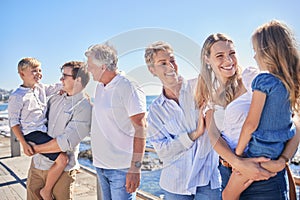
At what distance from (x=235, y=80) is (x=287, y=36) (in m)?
0.27

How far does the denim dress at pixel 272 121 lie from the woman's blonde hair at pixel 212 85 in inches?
5.2

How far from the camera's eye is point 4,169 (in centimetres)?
400

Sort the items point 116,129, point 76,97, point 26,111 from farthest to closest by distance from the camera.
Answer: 1. point 26,111
2. point 76,97
3. point 116,129

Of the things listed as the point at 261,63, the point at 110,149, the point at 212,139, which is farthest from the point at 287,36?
the point at 110,149

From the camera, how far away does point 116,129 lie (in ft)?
5.03

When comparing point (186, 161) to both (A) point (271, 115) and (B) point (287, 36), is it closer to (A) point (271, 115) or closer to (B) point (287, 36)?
(A) point (271, 115)

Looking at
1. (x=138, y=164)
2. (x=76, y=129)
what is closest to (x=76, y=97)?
(x=76, y=129)

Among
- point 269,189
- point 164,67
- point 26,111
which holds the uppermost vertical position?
point 164,67

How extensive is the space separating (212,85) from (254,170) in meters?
0.38

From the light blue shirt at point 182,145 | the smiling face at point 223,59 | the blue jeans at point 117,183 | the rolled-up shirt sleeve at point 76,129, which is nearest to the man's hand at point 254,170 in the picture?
the light blue shirt at point 182,145

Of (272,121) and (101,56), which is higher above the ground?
(101,56)

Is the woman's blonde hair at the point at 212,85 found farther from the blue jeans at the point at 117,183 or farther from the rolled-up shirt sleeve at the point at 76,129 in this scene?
the rolled-up shirt sleeve at the point at 76,129

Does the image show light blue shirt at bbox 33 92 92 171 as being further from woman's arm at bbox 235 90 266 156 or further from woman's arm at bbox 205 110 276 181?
woman's arm at bbox 235 90 266 156

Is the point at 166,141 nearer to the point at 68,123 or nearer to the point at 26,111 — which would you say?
the point at 68,123
